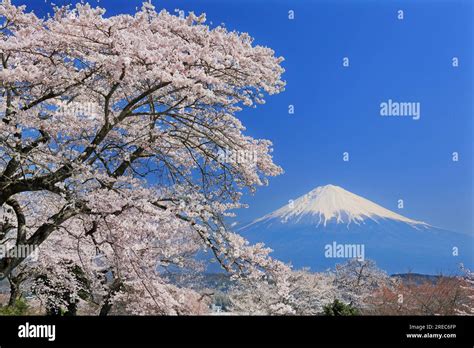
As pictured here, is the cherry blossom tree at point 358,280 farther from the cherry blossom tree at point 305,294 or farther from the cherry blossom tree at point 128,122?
the cherry blossom tree at point 128,122

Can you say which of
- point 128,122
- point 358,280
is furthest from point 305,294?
point 128,122

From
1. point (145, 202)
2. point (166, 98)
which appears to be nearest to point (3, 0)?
point (166, 98)

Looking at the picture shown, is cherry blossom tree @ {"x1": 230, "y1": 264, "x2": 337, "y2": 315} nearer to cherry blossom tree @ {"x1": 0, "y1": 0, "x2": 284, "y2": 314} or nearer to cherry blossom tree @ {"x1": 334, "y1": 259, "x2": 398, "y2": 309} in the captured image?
cherry blossom tree @ {"x1": 334, "y1": 259, "x2": 398, "y2": 309}

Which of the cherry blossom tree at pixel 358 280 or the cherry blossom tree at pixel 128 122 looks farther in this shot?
the cherry blossom tree at pixel 358 280

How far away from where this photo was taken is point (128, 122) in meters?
6.51

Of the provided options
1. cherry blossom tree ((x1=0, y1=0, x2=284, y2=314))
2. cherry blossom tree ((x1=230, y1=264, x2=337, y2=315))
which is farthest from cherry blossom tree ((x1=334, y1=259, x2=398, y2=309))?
cherry blossom tree ((x1=0, y1=0, x2=284, y2=314))

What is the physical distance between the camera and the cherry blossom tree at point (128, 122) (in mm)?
4797

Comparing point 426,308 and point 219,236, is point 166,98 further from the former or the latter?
point 426,308

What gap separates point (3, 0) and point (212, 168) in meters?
3.31

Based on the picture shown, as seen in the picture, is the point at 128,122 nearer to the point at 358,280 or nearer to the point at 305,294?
the point at 305,294

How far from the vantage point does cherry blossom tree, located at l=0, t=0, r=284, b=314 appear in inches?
189

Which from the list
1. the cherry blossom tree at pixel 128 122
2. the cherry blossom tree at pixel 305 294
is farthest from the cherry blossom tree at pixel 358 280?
the cherry blossom tree at pixel 128 122

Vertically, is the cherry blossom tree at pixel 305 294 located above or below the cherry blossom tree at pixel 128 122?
below

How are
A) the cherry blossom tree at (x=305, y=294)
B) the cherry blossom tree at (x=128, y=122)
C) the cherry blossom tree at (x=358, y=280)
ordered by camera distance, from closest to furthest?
1. the cherry blossom tree at (x=128, y=122)
2. the cherry blossom tree at (x=305, y=294)
3. the cherry blossom tree at (x=358, y=280)
